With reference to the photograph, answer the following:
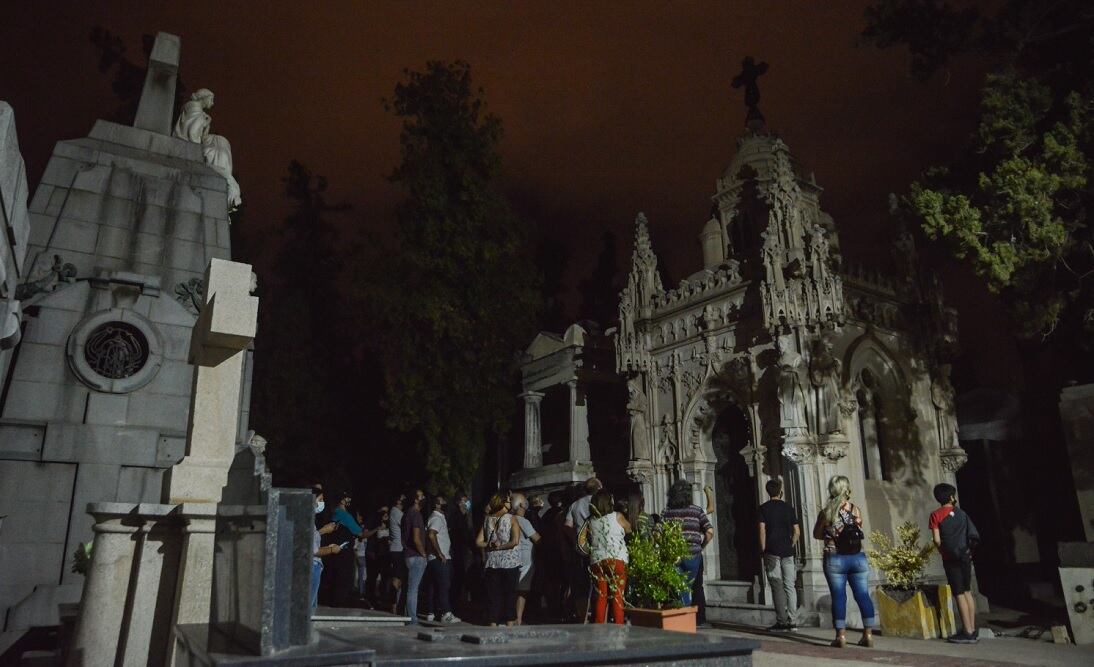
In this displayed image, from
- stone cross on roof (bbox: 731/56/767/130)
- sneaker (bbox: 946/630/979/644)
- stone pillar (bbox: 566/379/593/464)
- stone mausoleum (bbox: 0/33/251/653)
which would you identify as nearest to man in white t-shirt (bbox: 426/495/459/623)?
stone mausoleum (bbox: 0/33/251/653)

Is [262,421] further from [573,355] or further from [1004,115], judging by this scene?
[1004,115]

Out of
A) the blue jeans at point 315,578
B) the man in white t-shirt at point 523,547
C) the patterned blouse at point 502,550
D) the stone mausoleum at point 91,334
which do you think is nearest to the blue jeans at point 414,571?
the patterned blouse at point 502,550

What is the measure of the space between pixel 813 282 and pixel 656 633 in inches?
413

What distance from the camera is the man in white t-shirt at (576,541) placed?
9.68 metres

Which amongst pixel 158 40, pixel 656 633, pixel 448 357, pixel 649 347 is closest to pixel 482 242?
pixel 448 357

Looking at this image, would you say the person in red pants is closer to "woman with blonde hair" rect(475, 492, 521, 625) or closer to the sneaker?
"woman with blonde hair" rect(475, 492, 521, 625)

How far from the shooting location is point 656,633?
4.19m

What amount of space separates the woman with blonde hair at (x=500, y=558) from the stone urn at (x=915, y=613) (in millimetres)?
5114

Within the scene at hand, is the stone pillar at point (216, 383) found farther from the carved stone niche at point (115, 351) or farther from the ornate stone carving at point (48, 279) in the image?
the ornate stone carving at point (48, 279)

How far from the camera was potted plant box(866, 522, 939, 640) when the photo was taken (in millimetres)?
9242

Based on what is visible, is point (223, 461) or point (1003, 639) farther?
point (1003, 639)

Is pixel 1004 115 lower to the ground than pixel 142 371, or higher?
higher

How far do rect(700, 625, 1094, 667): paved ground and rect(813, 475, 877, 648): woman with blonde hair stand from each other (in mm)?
433

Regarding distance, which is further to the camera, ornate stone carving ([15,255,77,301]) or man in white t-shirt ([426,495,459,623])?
man in white t-shirt ([426,495,459,623])
